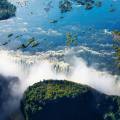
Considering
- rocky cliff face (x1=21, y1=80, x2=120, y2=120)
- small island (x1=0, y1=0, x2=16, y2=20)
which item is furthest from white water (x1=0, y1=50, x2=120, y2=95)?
small island (x1=0, y1=0, x2=16, y2=20)

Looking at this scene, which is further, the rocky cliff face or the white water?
the white water

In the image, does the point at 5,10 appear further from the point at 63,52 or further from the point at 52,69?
the point at 52,69

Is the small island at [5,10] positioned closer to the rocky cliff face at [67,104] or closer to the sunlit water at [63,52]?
the sunlit water at [63,52]

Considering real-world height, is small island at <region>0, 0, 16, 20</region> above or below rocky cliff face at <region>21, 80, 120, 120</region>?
above

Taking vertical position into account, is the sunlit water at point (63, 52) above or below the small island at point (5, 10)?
below

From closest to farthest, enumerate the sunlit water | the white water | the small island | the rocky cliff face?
1. the rocky cliff face
2. the small island
3. the white water
4. the sunlit water

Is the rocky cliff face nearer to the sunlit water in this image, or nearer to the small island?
the sunlit water

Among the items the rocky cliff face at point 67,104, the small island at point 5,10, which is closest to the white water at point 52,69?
the rocky cliff face at point 67,104

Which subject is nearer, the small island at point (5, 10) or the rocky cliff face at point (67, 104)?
the rocky cliff face at point (67, 104)
